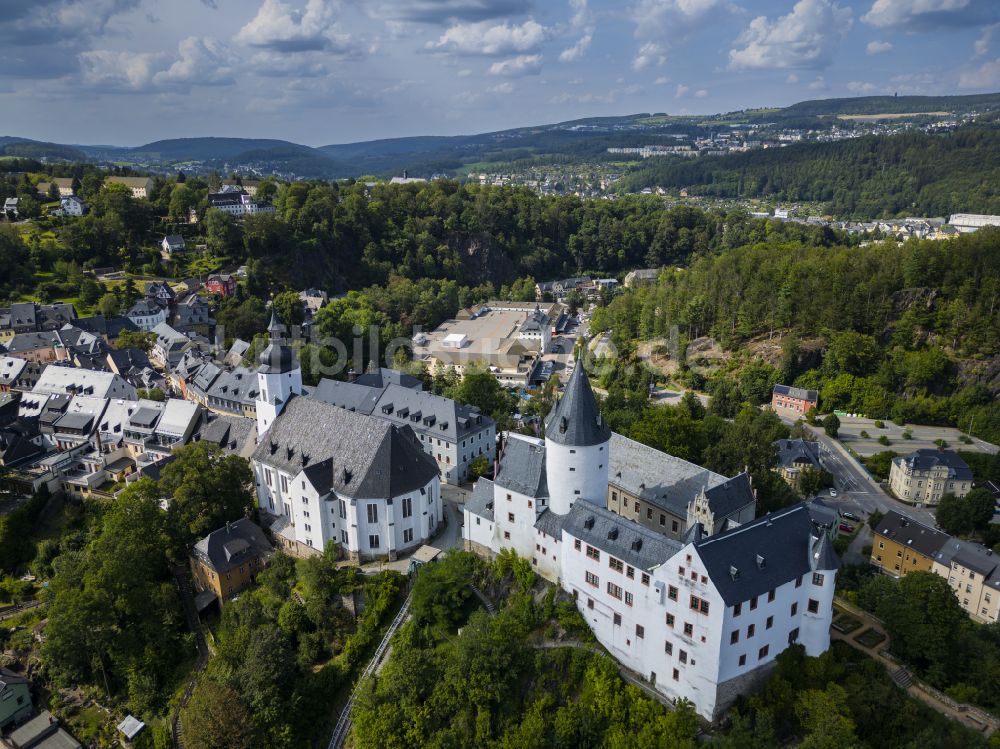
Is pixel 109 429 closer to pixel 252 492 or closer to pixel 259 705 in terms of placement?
pixel 252 492

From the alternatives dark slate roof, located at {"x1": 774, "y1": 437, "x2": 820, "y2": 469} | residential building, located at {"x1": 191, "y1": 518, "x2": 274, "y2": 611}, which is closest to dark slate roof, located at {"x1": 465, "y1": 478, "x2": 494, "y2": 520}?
residential building, located at {"x1": 191, "y1": 518, "x2": 274, "y2": 611}

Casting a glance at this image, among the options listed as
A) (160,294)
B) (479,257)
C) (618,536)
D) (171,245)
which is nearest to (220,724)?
(618,536)

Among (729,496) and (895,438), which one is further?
(895,438)

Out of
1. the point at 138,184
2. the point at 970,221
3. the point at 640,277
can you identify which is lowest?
the point at 640,277

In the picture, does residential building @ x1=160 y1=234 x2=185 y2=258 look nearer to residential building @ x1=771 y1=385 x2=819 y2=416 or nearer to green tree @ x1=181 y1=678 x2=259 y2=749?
green tree @ x1=181 y1=678 x2=259 y2=749

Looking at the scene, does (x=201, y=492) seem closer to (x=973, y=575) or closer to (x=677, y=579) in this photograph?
(x=677, y=579)

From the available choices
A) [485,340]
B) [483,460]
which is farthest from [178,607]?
[485,340]

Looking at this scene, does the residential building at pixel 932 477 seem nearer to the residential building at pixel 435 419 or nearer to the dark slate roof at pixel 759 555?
the dark slate roof at pixel 759 555
